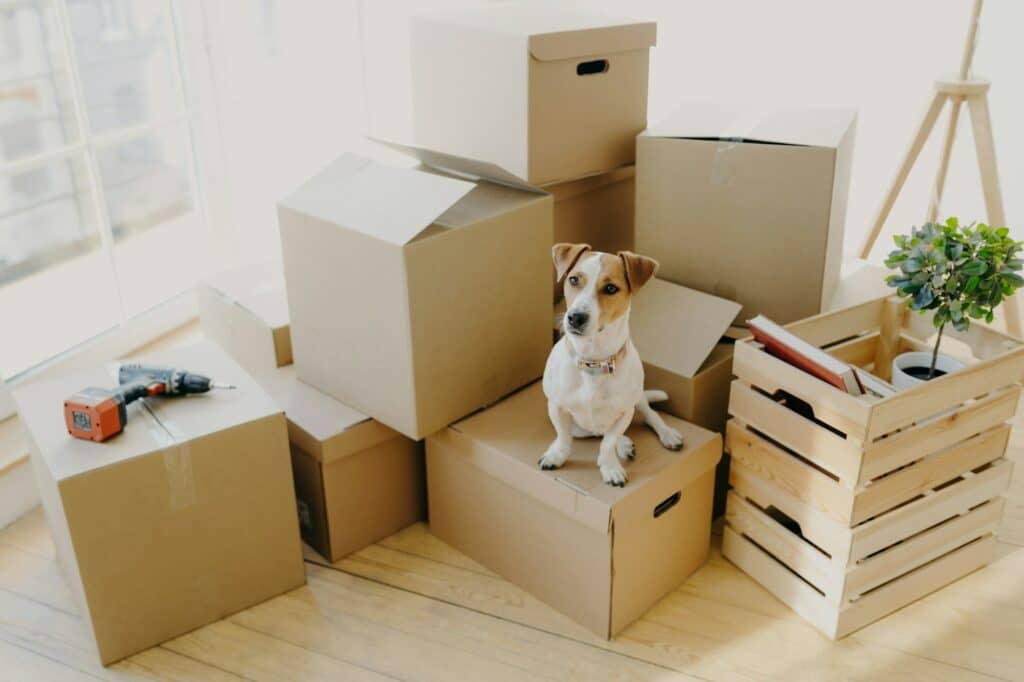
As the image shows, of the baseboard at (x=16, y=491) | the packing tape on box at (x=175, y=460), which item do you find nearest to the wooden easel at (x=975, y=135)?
the packing tape on box at (x=175, y=460)

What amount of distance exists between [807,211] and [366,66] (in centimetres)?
172

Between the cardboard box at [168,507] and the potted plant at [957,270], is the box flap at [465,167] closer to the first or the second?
the cardboard box at [168,507]

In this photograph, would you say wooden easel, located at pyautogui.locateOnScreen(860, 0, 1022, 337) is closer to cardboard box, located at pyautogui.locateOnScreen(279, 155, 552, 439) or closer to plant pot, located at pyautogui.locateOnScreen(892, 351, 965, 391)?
plant pot, located at pyautogui.locateOnScreen(892, 351, 965, 391)

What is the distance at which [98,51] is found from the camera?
11.1ft

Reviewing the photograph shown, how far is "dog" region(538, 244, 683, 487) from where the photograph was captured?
1386 millimetres

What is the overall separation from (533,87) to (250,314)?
0.75 metres

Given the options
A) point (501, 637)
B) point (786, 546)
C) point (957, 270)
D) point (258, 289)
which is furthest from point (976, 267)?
point (258, 289)

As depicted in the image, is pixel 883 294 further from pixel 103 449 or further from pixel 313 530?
pixel 103 449

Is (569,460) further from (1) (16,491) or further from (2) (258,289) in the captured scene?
(1) (16,491)

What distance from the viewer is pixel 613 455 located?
58.3 inches

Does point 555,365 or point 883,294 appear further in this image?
point 883,294

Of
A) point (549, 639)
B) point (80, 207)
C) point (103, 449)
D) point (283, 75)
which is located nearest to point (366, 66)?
point (283, 75)

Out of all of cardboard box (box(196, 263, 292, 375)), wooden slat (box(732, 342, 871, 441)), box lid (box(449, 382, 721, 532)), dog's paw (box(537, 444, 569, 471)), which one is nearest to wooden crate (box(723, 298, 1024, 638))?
wooden slat (box(732, 342, 871, 441))

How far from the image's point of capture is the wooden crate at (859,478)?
4.69 feet
